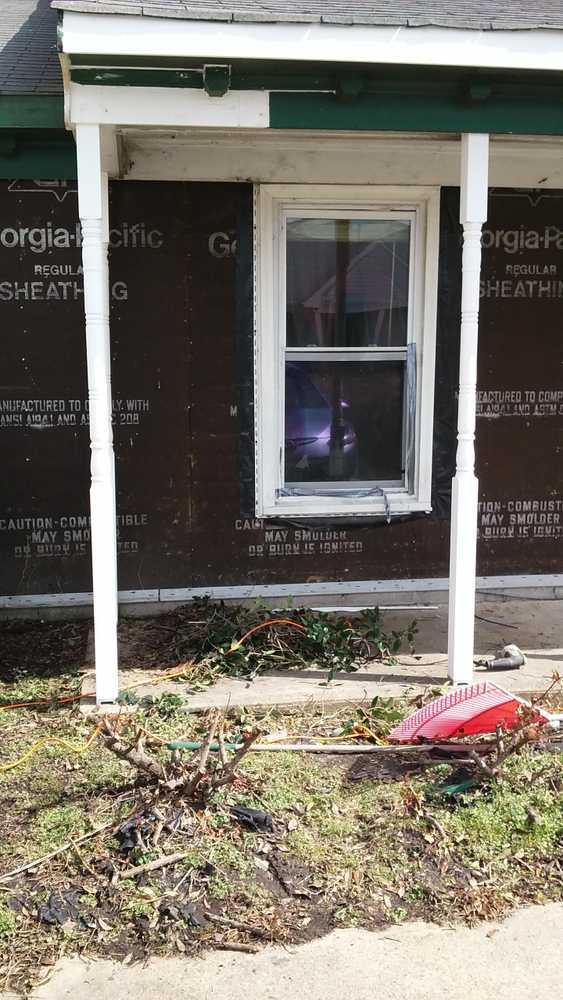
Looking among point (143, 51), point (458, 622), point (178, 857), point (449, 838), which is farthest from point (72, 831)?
point (143, 51)

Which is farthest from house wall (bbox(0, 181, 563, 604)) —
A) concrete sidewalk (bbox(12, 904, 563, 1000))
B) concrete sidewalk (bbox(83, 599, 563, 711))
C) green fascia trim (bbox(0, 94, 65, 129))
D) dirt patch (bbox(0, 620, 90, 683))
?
concrete sidewalk (bbox(12, 904, 563, 1000))

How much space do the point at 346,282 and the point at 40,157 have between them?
207 centimetres

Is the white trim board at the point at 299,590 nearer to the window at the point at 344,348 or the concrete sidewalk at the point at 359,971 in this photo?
the window at the point at 344,348

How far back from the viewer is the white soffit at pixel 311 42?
3785mm

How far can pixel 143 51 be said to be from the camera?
382 centimetres

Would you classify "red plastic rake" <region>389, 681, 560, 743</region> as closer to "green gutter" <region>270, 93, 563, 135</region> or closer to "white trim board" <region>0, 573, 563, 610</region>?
"white trim board" <region>0, 573, 563, 610</region>

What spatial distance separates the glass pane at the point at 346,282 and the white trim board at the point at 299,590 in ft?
5.43

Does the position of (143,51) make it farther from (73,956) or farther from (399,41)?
(73,956)

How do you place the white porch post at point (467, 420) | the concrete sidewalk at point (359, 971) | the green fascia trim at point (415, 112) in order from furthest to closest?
1. the white porch post at point (467, 420)
2. the green fascia trim at point (415, 112)
3. the concrete sidewalk at point (359, 971)

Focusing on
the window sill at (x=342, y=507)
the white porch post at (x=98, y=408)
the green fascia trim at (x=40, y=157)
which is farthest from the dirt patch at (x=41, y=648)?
the green fascia trim at (x=40, y=157)

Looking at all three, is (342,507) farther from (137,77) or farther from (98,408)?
(137,77)

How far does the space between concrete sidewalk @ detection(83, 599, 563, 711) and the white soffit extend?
3.06m

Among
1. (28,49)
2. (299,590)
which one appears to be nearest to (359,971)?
(299,590)

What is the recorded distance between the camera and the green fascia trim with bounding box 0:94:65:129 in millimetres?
4410
